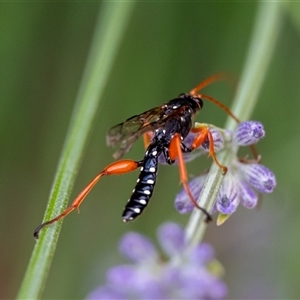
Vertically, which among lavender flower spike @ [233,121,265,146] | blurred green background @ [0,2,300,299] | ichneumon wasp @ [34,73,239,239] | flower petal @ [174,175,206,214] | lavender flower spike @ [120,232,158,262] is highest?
blurred green background @ [0,2,300,299]

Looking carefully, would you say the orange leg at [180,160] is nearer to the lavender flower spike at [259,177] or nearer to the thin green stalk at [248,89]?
the thin green stalk at [248,89]

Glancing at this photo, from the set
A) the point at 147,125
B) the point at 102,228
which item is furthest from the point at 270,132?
the point at 147,125

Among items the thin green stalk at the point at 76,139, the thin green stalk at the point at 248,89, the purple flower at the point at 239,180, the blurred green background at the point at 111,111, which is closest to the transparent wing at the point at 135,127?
the thin green stalk at the point at 76,139

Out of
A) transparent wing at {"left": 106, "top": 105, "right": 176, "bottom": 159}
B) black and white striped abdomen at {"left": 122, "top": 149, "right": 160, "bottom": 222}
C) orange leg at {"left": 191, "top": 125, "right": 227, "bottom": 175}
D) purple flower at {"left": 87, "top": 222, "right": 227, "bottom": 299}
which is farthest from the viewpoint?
transparent wing at {"left": 106, "top": 105, "right": 176, "bottom": 159}

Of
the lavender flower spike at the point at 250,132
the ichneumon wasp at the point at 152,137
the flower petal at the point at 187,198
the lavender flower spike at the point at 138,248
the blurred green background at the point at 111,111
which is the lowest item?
the lavender flower spike at the point at 138,248

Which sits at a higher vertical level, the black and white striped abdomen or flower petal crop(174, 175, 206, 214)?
the black and white striped abdomen

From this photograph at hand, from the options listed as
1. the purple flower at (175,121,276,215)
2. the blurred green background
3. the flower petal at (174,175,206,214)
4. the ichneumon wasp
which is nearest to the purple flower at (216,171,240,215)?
the purple flower at (175,121,276,215)

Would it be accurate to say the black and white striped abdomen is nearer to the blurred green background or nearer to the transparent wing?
the transparent wing
